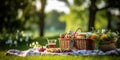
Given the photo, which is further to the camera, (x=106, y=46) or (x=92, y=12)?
(x=92, y=12)

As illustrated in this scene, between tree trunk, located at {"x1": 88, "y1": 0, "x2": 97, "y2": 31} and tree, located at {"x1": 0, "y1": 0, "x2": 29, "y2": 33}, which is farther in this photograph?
tree, located at {"x1": 0, "y1": 0, "x2": 29, "y2": 33}

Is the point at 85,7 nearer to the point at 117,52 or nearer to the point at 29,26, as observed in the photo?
the point at 29,26

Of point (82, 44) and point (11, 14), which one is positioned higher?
point (11, 14)

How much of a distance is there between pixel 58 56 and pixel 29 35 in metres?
4.62

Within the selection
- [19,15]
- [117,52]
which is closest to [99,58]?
[117,52]

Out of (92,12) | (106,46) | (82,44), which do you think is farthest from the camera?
(92,12)

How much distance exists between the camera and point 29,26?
23547 mm

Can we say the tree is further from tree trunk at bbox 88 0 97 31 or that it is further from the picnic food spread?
the picnic food spread

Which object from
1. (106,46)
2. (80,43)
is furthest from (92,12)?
(106,46)

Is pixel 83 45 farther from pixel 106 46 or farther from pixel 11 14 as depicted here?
pixel 11 14

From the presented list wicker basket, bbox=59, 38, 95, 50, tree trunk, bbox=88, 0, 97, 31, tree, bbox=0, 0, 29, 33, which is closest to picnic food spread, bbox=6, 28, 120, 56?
wicker basket, bbox=59, 38, 95, 50

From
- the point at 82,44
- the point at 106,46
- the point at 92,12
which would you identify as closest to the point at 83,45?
the point at 82,44

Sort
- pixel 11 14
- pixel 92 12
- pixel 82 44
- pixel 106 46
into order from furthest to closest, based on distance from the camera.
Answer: pixel 11 14 → pixel 92 12 → pixel 82 44 → pixel 106 46

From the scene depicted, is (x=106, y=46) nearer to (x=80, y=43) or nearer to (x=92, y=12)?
(x=80, y=43)
